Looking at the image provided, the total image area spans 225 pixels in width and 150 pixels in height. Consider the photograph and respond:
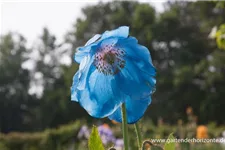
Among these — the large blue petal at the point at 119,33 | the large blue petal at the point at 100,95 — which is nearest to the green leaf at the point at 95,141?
the large blue petal at the point at 100,95

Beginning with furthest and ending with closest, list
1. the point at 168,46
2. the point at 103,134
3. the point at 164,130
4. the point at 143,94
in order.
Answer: the point at 168,46
the point at 164,130
the point at 103,134
the point at 143,94

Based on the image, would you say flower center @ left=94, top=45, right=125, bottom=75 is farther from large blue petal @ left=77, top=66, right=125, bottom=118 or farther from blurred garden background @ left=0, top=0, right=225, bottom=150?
blurred garden background @ left=0, top=0, right=225, bottom=150

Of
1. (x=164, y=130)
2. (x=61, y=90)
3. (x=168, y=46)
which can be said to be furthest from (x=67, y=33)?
(x=164, y=130)

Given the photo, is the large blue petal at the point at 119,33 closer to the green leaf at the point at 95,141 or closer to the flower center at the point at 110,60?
the flower center at the point at 110,60

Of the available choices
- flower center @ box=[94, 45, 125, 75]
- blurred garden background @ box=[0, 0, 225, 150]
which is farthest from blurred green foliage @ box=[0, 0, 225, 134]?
flower center @ box=[94, 45, 125, 75]

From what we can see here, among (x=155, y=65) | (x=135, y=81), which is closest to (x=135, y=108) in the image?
(x=135, y=81)

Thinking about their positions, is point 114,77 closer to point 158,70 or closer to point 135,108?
point 135,108

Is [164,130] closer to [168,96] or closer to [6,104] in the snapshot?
[168,96]
